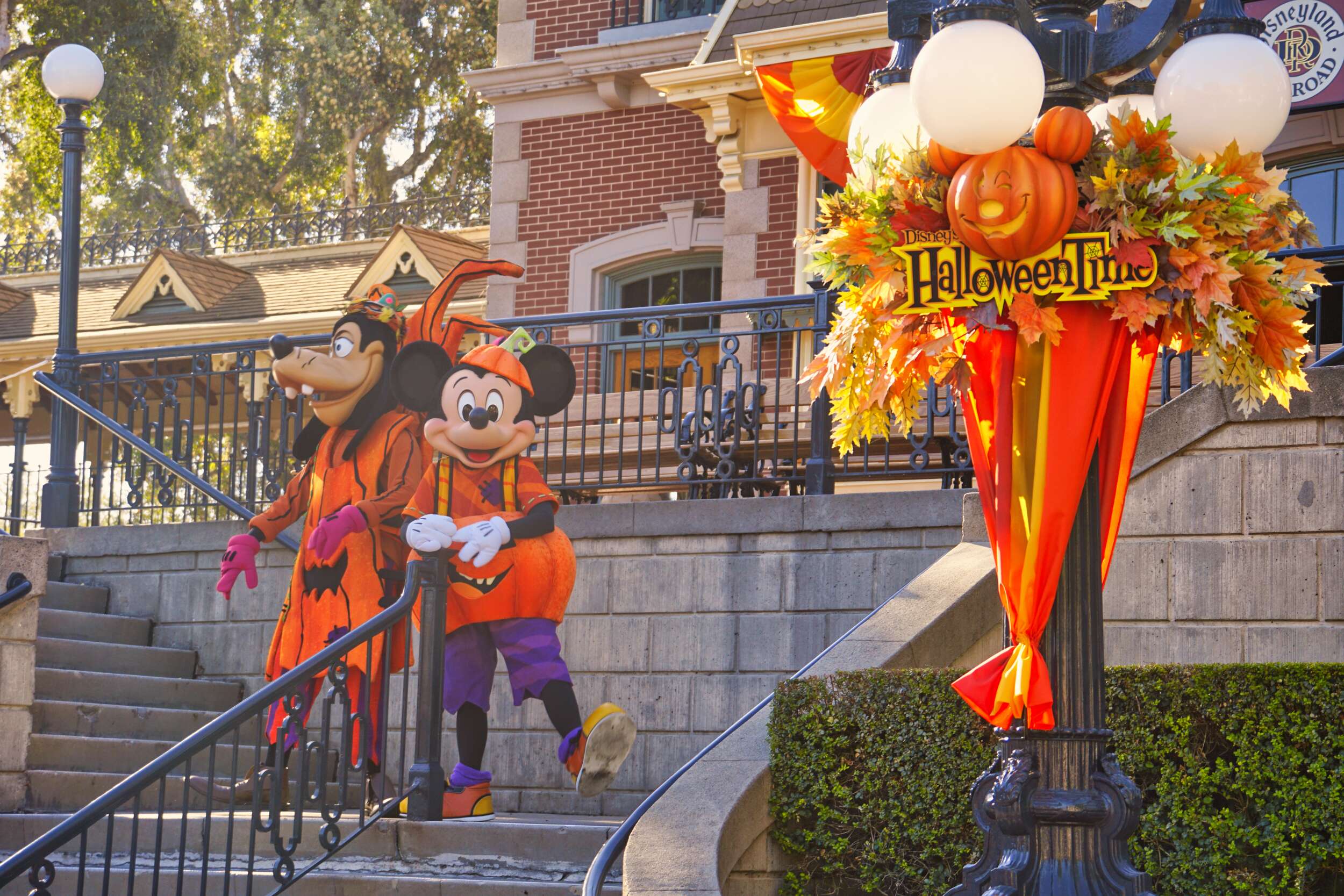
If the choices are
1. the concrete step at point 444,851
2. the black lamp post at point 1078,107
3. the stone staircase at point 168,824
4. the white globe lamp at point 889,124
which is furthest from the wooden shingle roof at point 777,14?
the black lamp post at point 1078,107

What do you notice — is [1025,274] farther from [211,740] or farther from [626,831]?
[211,740]

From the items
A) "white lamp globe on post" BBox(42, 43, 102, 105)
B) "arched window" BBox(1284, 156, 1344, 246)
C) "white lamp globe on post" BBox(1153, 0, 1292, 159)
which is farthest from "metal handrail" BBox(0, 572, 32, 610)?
"arched window" BBox(1284, 156, 1344, 246)

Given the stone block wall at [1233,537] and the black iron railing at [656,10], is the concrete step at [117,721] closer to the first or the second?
the stone block wall at [1233,537]

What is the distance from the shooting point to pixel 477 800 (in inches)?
270

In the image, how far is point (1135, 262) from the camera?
4039mm

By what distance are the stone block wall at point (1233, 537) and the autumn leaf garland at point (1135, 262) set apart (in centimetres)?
242

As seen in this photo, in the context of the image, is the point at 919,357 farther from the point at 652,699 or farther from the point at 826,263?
the point at 652,699

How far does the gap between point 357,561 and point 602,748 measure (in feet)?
5.25

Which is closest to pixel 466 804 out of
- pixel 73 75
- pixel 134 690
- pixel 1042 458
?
pixel 134 690

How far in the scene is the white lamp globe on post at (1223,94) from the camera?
4.10 meters

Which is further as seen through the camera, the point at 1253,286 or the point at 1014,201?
the point at 1253,286

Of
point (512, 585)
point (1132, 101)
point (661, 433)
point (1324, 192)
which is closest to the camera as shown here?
point (1132, 101)

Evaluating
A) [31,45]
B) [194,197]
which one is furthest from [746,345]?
[194,197]

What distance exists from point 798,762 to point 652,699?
290cm
